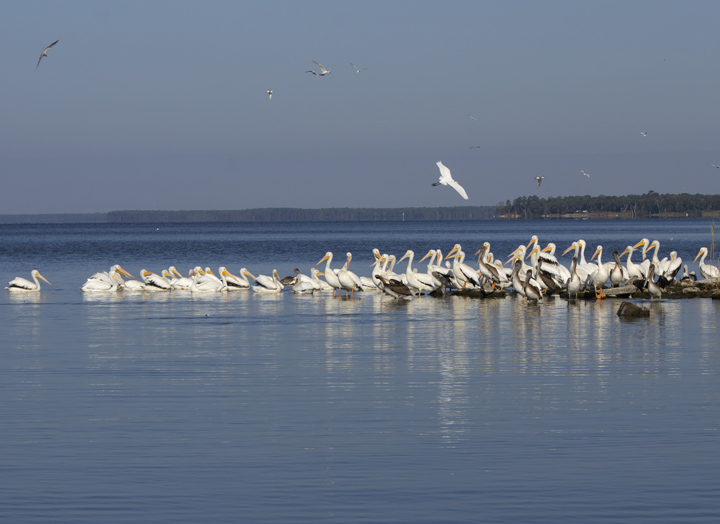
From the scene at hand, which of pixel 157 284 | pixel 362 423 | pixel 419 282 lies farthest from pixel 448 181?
pixel 362 423

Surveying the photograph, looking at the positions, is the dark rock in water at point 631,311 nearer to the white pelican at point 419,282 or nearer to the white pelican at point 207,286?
the white pelican at point 419,282

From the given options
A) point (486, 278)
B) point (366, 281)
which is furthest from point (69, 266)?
point (486, 278)

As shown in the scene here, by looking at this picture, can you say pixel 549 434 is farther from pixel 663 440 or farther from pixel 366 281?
pixel 366 281

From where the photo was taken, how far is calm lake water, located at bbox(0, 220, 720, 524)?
19.4 ft

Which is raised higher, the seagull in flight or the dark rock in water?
the seagull in flight

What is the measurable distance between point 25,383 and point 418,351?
4.41 meters

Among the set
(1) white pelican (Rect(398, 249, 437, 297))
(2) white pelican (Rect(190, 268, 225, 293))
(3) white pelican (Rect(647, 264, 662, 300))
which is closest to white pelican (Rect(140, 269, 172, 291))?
(2) white pelican (Rect(190, 268, 225, 293))

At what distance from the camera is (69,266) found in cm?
3750

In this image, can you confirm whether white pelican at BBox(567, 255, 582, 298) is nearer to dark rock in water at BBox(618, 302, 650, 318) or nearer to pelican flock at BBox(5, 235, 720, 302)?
pelican flock at BBox(5, 235, 720, 302)

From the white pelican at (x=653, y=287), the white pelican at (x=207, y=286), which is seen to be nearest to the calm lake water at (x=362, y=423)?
the white pelican at (x=653, y=287)

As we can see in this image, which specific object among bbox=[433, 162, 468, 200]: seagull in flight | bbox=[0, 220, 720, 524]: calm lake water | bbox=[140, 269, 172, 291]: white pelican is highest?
bbox=[433, 162, 468, 200]: seagull in flight

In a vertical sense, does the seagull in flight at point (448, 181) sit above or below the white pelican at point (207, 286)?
above

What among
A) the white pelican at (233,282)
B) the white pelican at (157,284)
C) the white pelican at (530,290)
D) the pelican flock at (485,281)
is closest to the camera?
the white pelican at (530,290)

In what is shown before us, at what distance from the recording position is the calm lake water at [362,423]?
19.4 feet
